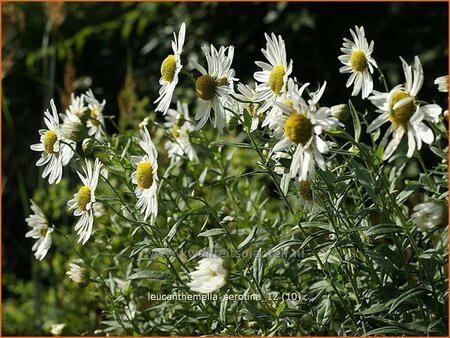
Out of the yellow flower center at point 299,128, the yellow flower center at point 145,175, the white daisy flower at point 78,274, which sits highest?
the yellow flower center at point 299,128

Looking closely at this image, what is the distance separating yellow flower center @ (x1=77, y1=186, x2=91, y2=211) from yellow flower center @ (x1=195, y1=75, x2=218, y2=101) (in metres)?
0.26

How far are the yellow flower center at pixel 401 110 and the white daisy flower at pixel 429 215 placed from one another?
5.4 inches

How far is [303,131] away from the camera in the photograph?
3.41 feet

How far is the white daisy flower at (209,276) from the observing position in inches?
44.3

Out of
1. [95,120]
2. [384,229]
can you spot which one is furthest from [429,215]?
[95,120]

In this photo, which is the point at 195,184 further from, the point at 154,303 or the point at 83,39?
the point at 83,39

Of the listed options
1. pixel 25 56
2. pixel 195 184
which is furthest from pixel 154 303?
pixel 25 56

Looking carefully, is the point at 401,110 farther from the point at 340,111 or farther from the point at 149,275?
the point at 149,275

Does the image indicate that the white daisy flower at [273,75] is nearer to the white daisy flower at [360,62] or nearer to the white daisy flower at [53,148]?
the white daisy flower at [360,62]

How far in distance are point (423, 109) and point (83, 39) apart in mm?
3071

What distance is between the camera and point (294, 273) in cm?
142

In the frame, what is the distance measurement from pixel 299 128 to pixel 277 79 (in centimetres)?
17

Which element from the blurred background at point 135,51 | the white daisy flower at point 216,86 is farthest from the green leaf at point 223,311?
the blurred background at point 135,51

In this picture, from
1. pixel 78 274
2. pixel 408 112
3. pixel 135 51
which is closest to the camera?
pixel 408 112
